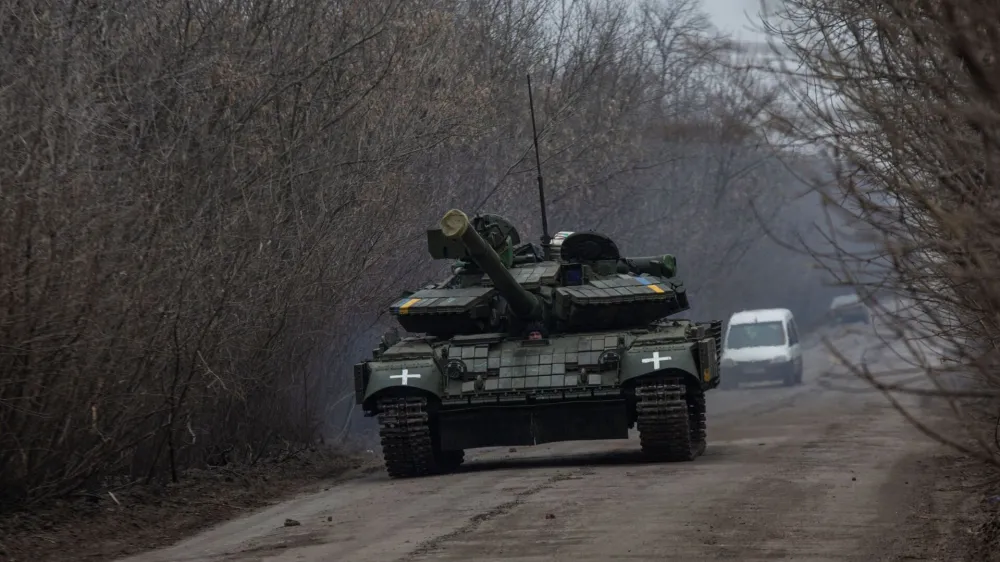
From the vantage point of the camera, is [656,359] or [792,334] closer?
[656,359]

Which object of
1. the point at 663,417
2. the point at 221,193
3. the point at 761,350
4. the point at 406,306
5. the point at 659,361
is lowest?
the point at 663,417

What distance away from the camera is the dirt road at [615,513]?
8922 millimetres

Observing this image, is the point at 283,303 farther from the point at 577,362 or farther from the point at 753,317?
the point at 753,317

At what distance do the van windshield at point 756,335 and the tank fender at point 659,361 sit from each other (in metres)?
20.3

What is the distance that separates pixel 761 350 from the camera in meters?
34.2

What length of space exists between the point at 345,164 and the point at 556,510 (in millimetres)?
7676

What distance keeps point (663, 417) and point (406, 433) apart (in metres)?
2.33

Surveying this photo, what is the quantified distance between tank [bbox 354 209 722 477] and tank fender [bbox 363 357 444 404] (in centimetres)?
1

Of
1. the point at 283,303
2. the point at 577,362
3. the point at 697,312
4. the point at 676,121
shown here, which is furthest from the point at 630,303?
the point at 697,312

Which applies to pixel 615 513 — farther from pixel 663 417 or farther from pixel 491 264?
pixel 491 264

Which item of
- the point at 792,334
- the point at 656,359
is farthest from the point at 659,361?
the point at 792,334

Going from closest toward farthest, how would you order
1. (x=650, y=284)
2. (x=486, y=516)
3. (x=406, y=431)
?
(x=486, y=516), (x=406, y=431), (x=650, y=284)

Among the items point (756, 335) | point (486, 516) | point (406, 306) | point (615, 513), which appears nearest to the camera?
point (615, 513)

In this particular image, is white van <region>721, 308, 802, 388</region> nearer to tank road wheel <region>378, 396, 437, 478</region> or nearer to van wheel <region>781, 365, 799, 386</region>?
van wheel <region>781, 365, 799, 386</region>
